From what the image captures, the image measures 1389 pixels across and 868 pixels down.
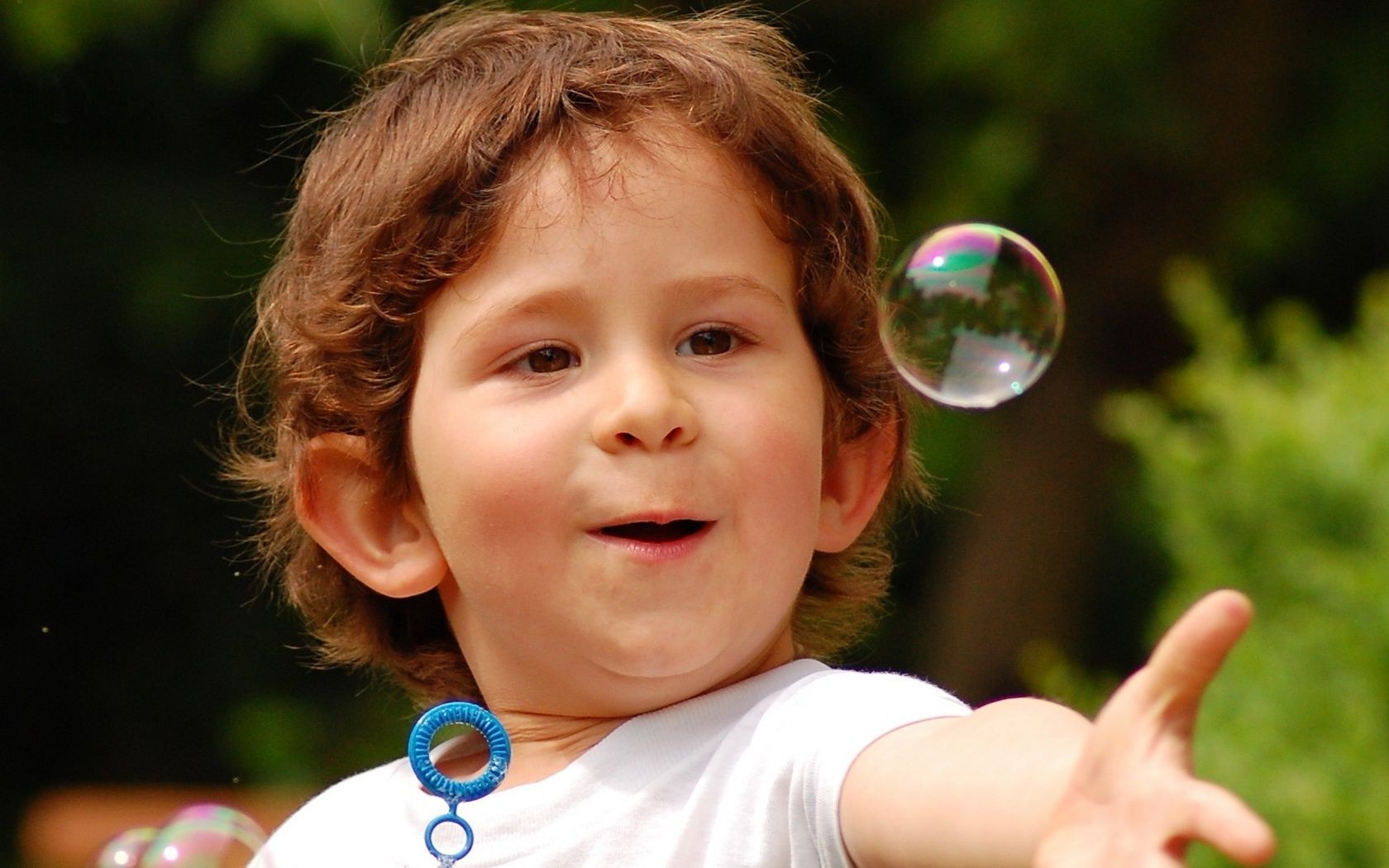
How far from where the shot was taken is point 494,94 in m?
1.93

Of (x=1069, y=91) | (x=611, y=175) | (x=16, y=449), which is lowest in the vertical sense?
(x=16, y=449)

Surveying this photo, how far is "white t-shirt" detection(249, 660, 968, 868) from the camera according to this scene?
150cm

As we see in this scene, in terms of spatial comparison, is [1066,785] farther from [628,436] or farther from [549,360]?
[549,360]

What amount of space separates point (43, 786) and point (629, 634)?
15.5ft

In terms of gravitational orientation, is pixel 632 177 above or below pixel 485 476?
above

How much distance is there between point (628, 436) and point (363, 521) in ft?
1.47

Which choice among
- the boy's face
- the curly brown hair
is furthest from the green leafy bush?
the boy's face

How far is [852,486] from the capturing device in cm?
201

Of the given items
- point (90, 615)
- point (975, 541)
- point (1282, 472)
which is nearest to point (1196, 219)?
point (975, 541)

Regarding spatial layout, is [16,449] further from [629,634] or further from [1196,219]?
[629,634]

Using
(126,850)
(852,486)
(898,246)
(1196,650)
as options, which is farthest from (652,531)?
(898,246)

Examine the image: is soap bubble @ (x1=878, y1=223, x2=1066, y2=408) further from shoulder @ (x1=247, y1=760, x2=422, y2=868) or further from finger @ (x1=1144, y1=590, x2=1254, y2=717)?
finger @ (x1=1144, y1=590, x2=1254, y2=717)

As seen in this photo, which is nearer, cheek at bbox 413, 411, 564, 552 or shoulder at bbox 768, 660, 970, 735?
shoulder at bbox 768, 660, 970, 735

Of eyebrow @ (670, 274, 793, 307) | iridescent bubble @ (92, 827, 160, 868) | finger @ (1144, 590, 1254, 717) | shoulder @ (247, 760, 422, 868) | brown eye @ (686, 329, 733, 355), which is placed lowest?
iridescent bubble @ (92, 827, 160, 868)
